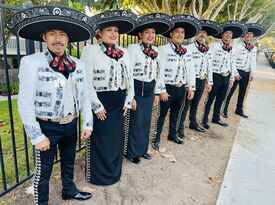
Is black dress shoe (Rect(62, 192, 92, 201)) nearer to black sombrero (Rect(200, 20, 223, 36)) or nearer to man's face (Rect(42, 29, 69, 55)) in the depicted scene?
man's face (Rect(42, 29, 69, 55))

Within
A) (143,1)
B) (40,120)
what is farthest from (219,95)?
(143,1)

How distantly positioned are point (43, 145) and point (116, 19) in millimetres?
1478

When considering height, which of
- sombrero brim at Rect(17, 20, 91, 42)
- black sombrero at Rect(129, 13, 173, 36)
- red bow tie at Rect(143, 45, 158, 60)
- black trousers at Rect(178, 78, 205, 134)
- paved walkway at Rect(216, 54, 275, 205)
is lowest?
paved walkway at Rect(216, 54, 275, 205)

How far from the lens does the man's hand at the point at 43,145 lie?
2.24 m

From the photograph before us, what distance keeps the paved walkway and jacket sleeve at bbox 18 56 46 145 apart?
2273 mm

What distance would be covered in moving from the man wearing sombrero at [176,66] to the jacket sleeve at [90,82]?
131 cm

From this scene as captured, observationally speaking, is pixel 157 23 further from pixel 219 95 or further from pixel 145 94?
pixel 219 95

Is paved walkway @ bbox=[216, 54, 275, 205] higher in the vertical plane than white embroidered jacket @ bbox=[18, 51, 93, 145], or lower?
lower

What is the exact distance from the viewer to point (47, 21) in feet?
6.68

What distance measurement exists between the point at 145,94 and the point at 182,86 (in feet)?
3.08

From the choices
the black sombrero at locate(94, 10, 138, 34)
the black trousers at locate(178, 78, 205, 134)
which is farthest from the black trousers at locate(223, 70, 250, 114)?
the black sombrero at locate(94, 10, 138, 34)

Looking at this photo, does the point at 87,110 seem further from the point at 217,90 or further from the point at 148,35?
the point at 217,90

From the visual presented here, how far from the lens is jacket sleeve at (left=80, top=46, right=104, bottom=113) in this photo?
9.29 ft

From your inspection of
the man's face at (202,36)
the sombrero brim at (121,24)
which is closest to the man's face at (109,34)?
the sombrero brim at (121,24)
